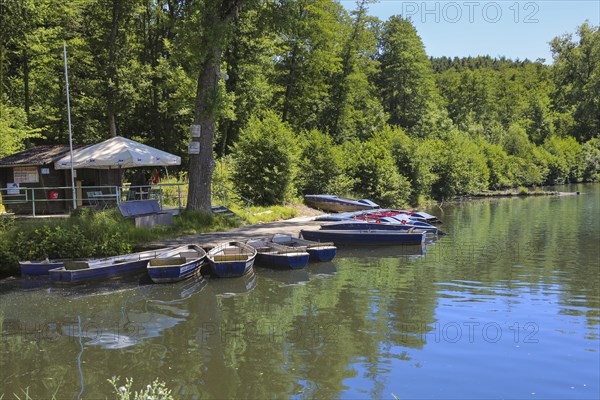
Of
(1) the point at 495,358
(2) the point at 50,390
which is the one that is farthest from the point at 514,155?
(2) the point at 50,390

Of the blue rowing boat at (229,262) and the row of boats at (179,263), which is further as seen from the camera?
the blue rowing boat at (229,262)

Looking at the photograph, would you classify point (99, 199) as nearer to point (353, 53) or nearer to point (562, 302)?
point (562, 302)

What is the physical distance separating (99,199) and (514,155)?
62.1 m

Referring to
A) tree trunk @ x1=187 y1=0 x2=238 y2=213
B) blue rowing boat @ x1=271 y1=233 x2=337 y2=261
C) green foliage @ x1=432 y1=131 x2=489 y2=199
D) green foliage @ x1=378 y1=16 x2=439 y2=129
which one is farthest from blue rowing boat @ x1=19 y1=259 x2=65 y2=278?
green foliage @ x1=378 y1=16 x2=439 y2=129

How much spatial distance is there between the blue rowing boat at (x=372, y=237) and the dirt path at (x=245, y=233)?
5.75 ft

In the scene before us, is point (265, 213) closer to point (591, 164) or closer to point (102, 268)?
point (102, 268)

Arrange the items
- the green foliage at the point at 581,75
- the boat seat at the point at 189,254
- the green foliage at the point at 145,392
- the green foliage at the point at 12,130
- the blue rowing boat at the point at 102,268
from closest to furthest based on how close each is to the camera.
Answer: the green foliage at the point at 145,392
the blue rowing boat at the point at 102,268
the boat seat at the point at 189,254
the green foliage at the point at 12,130
the green foliage at the point at 581,75

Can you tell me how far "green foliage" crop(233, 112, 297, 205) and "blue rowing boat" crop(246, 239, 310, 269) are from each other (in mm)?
11269

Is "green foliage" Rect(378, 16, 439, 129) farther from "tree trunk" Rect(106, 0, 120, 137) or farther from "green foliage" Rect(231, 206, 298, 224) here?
"green foliage" Rect(231, 206, 298, 224)

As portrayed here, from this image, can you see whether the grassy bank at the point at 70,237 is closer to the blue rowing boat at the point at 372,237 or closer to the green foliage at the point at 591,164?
the blue rowing boat at the point at 372,237

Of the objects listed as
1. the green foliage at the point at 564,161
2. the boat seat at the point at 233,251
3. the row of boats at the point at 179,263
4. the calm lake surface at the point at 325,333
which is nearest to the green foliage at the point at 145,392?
the calm lake surface at the point at 325,333

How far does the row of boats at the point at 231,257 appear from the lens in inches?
617

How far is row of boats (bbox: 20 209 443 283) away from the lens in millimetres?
15664

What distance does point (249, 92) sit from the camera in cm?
3812
